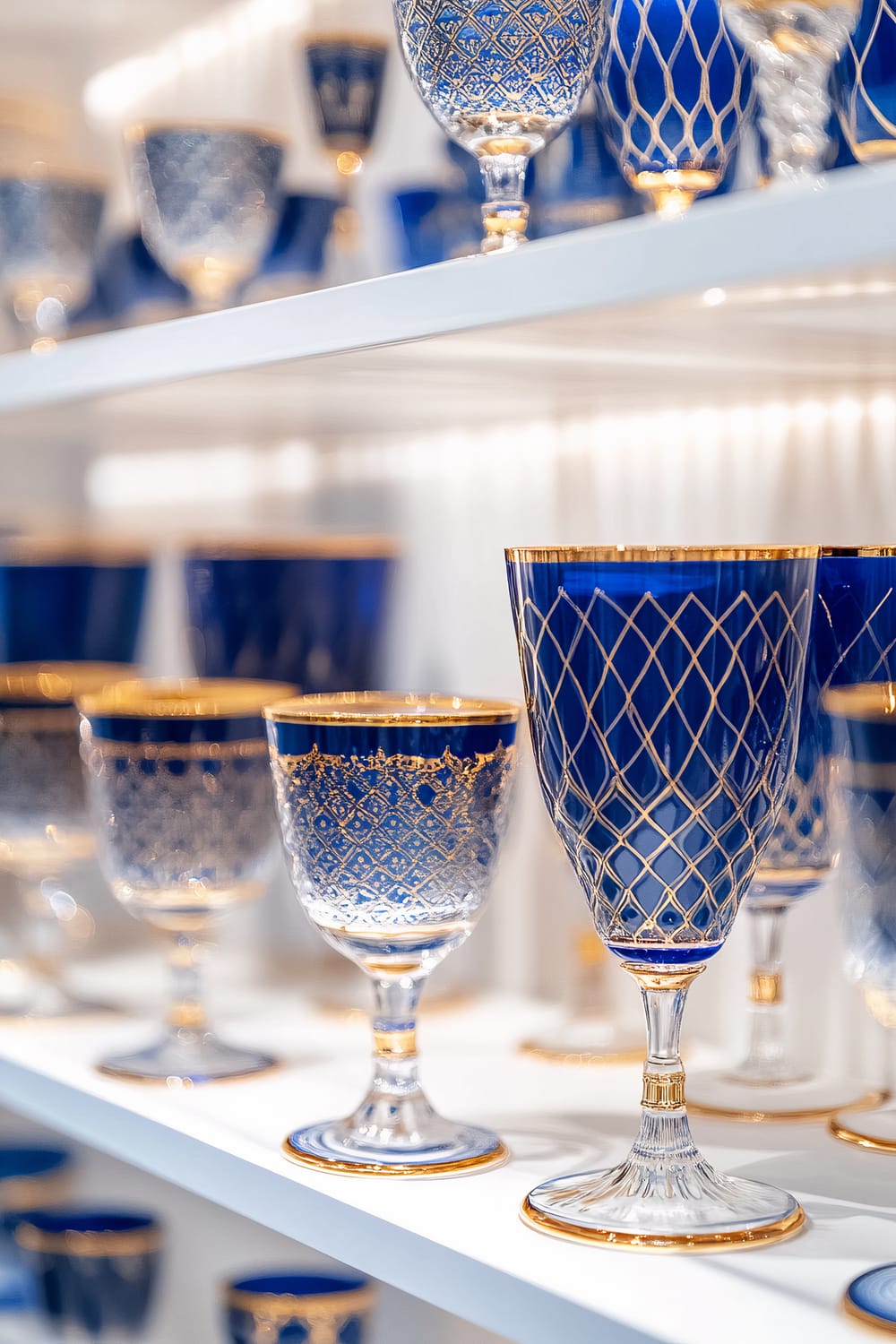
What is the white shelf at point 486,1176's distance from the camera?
54 cm

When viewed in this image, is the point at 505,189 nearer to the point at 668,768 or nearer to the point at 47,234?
the point at 668,768

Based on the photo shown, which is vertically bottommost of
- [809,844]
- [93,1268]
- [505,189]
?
[93,1268]

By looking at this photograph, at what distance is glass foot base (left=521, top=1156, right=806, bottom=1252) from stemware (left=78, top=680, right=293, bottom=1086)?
269 mm

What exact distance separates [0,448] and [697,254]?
3.01ft

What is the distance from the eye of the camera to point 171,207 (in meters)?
0.92

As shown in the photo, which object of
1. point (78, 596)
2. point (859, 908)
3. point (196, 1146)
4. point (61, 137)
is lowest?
point (196, 1146)

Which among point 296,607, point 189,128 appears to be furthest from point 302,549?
point 189,128

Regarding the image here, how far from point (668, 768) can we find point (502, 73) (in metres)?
0.27

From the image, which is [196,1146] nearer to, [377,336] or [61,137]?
[377,336]

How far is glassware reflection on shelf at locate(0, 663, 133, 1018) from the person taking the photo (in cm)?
98

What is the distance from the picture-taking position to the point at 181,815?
835 mm

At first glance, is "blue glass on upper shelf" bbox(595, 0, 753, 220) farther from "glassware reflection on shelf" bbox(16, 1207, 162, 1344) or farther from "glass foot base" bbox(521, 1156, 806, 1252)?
"glassware reflection on shelf" bbox(16, 1207, 162, 1344)

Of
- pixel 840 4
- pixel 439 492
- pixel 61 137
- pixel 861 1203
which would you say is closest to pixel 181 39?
pixel 61 137

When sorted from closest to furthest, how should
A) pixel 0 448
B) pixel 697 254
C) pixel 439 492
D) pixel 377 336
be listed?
pixel 697 254 → pixel 377 336 → pixel 439 492 → pixel 0 448
